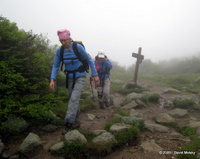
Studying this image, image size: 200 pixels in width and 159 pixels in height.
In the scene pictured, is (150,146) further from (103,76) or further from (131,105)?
(103,76)

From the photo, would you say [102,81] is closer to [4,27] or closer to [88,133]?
[88,133]

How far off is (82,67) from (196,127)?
14.9 feet

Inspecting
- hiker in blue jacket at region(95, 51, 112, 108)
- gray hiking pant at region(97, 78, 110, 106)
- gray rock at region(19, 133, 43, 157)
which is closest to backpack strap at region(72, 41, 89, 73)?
gray rock at region(19, 133, 43, 157)

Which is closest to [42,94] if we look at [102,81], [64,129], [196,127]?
[64,129]

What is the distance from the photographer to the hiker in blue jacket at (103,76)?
346 inches

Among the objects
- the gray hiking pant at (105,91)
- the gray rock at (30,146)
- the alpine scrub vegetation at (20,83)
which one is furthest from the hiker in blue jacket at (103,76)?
the gray rock at (30,146)

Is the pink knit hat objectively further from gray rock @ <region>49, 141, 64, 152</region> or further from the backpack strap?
gray rock @ <region>49, 141, 64, 152</region>

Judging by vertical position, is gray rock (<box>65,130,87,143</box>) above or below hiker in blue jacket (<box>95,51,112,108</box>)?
below

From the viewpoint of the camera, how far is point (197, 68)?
1128 inches

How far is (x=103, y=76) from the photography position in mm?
9094

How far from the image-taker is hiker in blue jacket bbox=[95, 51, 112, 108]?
28.8ft

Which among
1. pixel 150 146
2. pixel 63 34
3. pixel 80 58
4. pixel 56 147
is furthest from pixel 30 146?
pixel 63 34

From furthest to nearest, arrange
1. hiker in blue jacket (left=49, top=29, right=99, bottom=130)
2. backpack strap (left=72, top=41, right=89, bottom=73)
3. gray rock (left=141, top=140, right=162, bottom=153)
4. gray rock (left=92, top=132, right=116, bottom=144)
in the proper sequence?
backpack strap (left=72, top=41, right=89, bottom=73) → hiker in blue jacket (left=49, top=29, right=99, bottom=130) → gray rock (left=92, top=132, right=116, bottom=144) → gray rock (left=141, top=140, right=162, bottom=153)

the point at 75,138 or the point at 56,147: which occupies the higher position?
the point at 75,138
